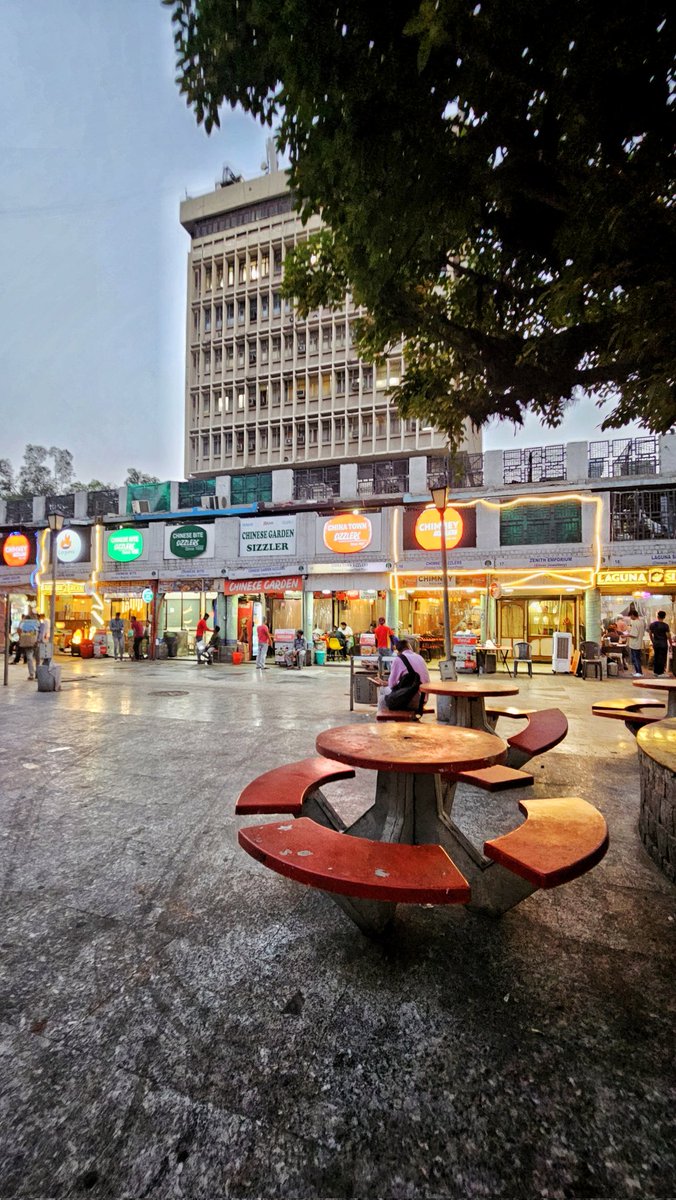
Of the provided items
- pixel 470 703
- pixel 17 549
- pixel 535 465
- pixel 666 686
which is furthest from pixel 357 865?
pixel 17 549

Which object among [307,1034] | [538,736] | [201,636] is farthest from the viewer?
[201,636]

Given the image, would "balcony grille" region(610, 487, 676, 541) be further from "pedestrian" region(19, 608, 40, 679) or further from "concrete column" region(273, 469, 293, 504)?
"pedestrian" region(19, 608, 40, 679)

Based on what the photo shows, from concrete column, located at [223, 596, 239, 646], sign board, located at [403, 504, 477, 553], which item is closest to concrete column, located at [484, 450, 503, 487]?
sign board, located at [403, 504, 477, 553]

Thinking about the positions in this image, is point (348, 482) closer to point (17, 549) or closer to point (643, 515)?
point (643, 515)

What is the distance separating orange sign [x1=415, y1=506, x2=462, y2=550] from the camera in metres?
20.3

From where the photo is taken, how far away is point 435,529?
20.3 meters

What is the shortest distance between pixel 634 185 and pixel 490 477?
17.9 meters

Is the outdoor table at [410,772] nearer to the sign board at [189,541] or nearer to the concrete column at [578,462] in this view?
the concrete column at [578,462]

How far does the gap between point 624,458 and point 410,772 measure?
20.8m

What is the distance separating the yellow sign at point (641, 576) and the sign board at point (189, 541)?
56.1 feet

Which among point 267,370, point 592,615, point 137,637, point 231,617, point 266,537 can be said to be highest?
point 267,370

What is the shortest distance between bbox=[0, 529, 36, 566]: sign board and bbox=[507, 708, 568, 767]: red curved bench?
3002 cm

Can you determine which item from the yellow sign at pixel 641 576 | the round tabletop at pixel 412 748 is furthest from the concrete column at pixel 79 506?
the round tabletop at pixel 412 748

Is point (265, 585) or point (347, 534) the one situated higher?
point (347, 534)
